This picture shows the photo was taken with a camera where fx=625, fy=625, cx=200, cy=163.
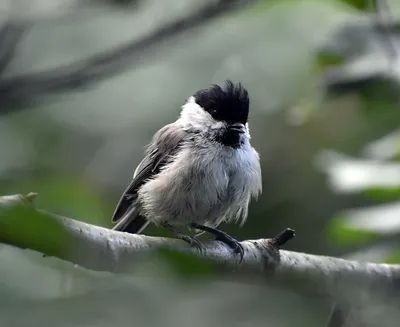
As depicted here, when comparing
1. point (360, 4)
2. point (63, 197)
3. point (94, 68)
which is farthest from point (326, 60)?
point (63, 197)

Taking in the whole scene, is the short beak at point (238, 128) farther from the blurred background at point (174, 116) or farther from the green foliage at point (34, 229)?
the green foliage at point (34, 229)

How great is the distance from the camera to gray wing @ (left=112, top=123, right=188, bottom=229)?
130 inches

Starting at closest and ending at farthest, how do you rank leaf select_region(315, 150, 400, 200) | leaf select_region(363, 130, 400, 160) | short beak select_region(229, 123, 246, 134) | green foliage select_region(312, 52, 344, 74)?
leaf select_region(315, 150, 400, 200)
leaf select_region(363, 130, 400, 160)
green foliage select_region(312, 52, 344, 74)
short beak select_region(229, 123, 246, 134)

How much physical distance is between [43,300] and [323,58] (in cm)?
186

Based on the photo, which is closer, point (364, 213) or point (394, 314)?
point (394, 314)

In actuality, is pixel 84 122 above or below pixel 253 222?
above

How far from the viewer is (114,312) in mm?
525

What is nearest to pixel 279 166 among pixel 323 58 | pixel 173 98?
pixel 173 98

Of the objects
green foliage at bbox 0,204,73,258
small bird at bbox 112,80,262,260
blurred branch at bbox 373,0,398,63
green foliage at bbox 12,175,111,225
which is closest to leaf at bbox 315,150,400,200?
blurred branch at bbox 373,0,398,63

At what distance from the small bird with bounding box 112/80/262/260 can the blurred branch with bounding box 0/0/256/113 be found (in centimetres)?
141

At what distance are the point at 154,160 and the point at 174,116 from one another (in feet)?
4.72

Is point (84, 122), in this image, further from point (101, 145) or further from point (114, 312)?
point (114, 312)

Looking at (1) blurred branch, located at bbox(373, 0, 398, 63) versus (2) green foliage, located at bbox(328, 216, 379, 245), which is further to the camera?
(1) blurred branch, located at bbox(373, 0, 398, 63)

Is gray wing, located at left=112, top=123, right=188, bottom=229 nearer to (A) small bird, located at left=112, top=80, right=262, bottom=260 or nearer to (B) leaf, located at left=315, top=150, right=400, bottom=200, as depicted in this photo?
(A) small bird, located at left=112, top=80, right=262, bottom=260
